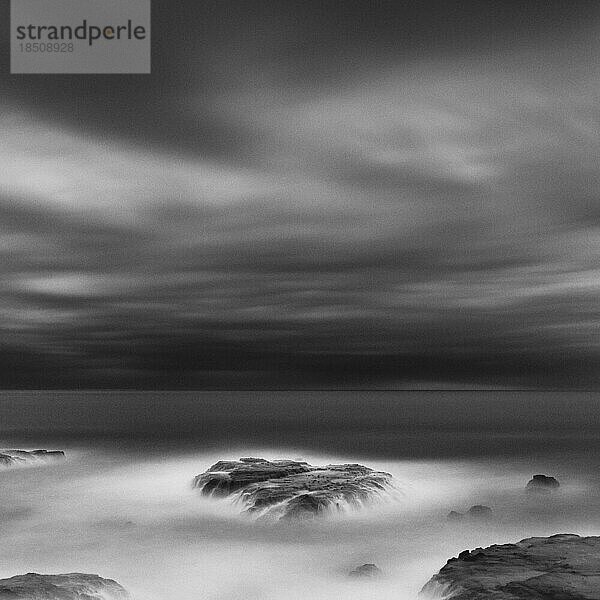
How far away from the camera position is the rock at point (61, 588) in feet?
57.6

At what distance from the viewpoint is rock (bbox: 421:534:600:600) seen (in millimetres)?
16547

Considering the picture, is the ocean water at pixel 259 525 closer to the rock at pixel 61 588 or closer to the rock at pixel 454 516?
the rock at pixel 454 516

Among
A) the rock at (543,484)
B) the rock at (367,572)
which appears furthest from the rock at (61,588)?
the rock at (543,484)

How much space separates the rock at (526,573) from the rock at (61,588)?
33.5 feet

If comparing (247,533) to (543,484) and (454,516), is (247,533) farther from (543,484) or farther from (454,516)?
(543,484)

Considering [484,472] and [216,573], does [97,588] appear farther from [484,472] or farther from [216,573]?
[484,472]

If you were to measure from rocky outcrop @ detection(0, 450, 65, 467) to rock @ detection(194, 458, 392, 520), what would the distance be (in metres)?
21.3

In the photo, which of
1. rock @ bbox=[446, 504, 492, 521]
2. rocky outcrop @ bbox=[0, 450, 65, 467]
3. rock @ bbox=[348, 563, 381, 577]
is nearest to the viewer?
rock @ bbox=[348, 563, 381, 577]

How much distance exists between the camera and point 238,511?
33219mm

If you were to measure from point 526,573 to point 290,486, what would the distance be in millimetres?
18471

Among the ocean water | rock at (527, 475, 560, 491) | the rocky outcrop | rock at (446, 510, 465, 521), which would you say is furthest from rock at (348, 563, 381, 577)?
the rocky outcrop

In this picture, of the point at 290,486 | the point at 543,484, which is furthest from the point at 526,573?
the point at 543,484

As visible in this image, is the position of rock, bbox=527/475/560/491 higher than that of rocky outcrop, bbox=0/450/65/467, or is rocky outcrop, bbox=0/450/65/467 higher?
rock, bbox=527/475/560/491

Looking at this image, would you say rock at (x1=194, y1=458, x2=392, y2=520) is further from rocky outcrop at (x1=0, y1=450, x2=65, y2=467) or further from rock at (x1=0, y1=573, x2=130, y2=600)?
rocky outcrop at (x1=0, y1=450, x2=65, y2=467)
